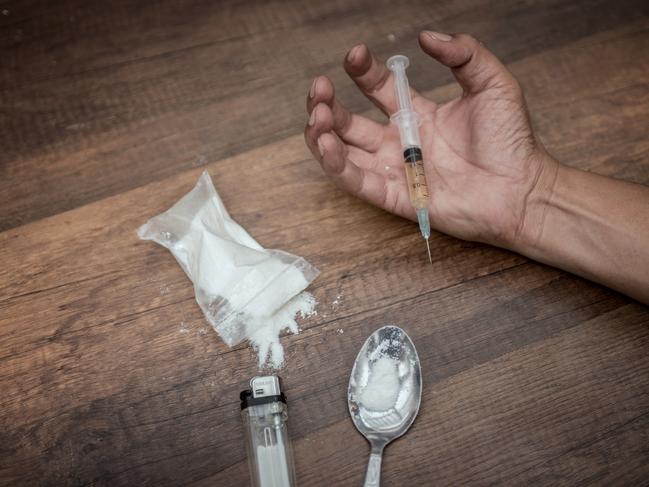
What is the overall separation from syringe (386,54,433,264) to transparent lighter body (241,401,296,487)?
486 millimetres

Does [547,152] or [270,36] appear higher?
[270,36]

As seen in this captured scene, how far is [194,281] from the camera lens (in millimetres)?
1161

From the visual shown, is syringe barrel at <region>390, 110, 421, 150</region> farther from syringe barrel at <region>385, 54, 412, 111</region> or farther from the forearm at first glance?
the forearm

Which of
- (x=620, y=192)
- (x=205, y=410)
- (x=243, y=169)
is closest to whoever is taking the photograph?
(x=205, y=410)

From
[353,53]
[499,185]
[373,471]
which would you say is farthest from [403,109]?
[373,471]

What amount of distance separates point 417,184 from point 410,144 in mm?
107

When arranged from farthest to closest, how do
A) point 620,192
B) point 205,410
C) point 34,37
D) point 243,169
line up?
1. point 34,37
2. point 243,169
3. point 620,192
4. point 205,410

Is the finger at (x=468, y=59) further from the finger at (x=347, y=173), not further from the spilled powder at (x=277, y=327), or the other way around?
the spilled powder at (x=277, y=327)

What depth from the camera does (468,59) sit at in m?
1.18

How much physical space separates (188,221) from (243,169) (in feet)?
0.65

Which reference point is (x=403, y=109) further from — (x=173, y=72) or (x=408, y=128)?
(x=173, y=72)

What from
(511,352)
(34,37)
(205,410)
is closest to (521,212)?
(511,352)

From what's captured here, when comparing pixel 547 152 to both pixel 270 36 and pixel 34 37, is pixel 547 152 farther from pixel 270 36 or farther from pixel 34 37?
pixel 34 37

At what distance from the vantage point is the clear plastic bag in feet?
3.71
